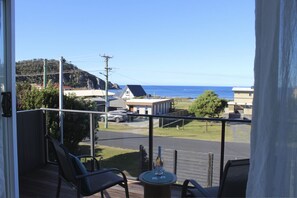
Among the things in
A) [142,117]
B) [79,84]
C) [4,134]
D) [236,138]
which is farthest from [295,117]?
[79,84]

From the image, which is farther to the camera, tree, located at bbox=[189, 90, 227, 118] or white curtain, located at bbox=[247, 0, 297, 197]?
tree, located at bbox=[189, 90, 227, 118]

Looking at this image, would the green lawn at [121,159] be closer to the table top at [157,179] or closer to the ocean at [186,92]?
the table top at [157,179]

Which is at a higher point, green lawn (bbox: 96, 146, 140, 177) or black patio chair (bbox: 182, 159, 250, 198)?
black patio chair (bbox: 182, 159, 250, 198)

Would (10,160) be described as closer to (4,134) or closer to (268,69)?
(4,134)

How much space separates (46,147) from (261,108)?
4505 mm

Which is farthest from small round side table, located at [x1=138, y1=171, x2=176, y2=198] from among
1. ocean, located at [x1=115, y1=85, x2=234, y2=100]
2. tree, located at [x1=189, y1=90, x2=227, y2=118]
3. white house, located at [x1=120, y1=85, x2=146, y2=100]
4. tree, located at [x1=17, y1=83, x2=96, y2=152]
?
ocean, located at [x1=115, y1=85, x2=234, y2=100]

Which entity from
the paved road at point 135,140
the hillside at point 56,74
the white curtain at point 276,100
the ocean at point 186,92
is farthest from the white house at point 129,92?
the white curtain at point 276,100

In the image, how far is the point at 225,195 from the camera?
1.92m

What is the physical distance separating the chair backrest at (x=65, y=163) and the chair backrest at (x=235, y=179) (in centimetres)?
138

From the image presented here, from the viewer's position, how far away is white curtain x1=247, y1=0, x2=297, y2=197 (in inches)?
35.7

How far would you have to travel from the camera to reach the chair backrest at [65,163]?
2.52 meters

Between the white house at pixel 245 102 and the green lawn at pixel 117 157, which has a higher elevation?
the white house at pixel 245 102

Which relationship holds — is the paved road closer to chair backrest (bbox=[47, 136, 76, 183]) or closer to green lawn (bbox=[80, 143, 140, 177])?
green lawn (bbox=[80, 143, 140, 177])

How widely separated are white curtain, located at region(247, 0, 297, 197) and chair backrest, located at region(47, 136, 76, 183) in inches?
76.3
